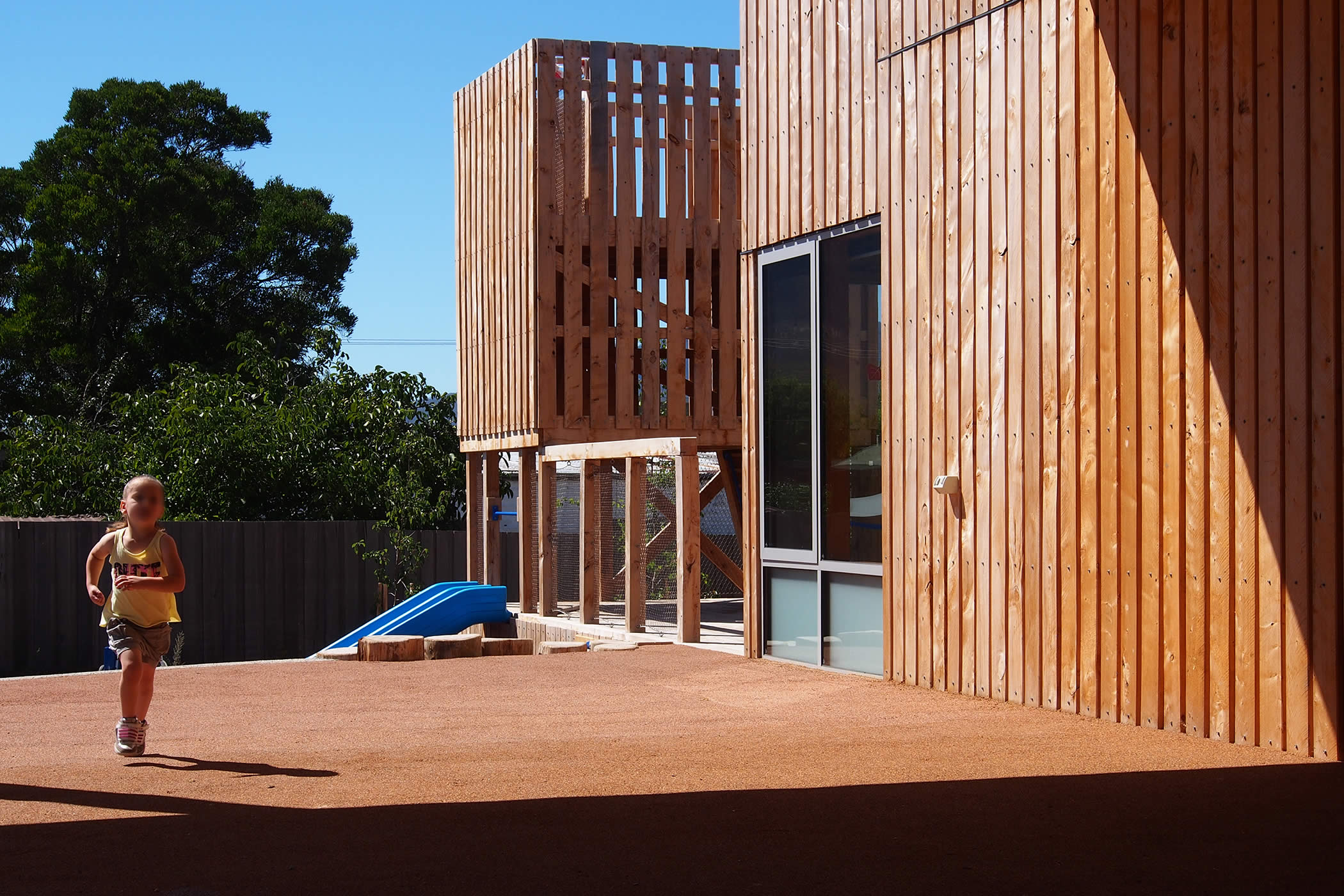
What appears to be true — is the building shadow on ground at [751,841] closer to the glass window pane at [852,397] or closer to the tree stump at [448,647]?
the glass window pane at [852,397]

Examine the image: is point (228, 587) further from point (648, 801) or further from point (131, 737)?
point (648, 801)

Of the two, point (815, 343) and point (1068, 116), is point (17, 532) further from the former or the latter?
point (1068, 116)

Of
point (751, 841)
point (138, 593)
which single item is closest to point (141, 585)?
point (138, 593)

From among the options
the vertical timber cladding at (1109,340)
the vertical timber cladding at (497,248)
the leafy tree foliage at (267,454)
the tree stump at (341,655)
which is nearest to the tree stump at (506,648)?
the tree stump at (341,655)

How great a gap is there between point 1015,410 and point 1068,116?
61.5 inches

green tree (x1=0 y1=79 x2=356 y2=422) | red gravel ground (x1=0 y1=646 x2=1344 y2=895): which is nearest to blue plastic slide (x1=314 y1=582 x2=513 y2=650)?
red gravel ground (x1=0 y1=646 x2=1344 y2=895)

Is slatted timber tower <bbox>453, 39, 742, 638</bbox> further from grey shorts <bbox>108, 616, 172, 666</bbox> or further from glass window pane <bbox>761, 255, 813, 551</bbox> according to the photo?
grey shorts <bbox>108, 616, 172, 666</bbox>

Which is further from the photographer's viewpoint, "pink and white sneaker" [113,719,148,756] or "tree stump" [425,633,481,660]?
"tree stump" [425,633,481,660]

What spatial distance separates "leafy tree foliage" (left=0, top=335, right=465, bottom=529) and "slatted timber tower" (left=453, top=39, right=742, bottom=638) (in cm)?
417

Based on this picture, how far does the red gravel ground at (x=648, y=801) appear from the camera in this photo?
4.26 meters

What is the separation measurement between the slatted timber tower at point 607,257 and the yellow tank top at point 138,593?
8.56 metres

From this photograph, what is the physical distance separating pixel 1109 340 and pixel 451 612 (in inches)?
375

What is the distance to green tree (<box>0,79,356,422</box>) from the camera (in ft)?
100

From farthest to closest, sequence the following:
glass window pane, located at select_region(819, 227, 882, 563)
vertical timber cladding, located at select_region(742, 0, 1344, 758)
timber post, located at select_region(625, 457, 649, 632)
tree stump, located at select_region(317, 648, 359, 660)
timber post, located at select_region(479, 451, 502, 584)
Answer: timber post, located at select_region(479, 451, 502, 584)
timber post, located at select_region(625, 457, 649, 632)
tree stump, located at select_region(317, 648, 359, 660)
glass window pane, located at select_region(819, 227, 882, 563)
vertical timber cladding, located at select_region(742, 0, 1344, 758)
